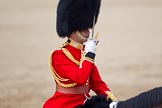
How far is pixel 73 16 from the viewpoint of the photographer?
4.26m

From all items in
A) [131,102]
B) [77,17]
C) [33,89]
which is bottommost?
[33,89]

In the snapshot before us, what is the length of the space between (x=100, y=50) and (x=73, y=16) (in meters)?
8.59

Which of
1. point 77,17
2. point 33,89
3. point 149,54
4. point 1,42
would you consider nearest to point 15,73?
point 33,89

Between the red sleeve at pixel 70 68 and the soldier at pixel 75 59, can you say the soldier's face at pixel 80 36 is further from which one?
the red sleeve at pixel 70 68

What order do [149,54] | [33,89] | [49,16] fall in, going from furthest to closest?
[49,16] → [149,54] → [33,89]

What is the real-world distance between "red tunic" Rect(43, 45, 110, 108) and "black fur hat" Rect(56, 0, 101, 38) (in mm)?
137

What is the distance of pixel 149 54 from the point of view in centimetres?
1200

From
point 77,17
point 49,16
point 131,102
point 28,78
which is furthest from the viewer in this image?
point 49,16

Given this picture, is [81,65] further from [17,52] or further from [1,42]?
[1,42]

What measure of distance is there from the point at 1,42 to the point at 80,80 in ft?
33.7

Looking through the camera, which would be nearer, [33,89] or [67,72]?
[67,72]

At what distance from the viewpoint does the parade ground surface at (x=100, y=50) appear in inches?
356

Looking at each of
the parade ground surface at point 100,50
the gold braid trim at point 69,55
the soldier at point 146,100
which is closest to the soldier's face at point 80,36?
the gold braid trim at point 69,55

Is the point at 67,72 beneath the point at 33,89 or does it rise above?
above
